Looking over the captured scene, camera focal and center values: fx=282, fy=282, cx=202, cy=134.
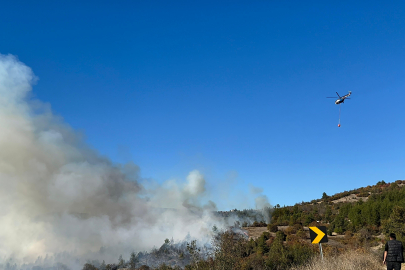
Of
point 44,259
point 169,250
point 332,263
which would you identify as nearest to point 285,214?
point 169,250

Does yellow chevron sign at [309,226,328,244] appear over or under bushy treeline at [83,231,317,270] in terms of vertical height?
over

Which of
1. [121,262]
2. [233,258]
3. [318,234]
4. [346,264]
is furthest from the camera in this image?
[121,262]

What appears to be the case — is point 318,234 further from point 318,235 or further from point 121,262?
point 121,262

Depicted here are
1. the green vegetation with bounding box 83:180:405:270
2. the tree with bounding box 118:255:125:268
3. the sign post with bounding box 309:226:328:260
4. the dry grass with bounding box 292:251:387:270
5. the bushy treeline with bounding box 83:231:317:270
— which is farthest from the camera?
the tree with bounding box 118:255:125:268

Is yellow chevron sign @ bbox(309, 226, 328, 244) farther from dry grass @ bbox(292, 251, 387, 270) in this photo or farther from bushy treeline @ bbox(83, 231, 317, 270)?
bushy treeline @ bbox(83, 231, 317, 270)

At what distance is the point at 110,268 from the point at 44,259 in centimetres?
1039

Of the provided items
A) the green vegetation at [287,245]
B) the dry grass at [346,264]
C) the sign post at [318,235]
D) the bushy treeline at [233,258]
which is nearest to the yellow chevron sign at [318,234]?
the sign post at [318,235]

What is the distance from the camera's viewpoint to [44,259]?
118ft

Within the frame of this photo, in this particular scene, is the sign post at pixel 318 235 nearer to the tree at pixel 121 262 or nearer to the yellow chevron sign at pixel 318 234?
the yellow chevron sign at pixel 318 234

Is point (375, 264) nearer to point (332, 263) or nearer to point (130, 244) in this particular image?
point (332, 263)

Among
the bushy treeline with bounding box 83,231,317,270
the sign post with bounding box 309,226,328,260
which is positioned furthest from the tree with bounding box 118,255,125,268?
the sign post with bounding box 309,226,328,260

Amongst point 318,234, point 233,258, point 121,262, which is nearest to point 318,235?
point 318,234

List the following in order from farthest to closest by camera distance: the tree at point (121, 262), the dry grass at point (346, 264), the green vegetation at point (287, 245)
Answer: the tree at point (121, 262) → the green vegetation at point (287, 245) → the dry grass at point (346, 264)

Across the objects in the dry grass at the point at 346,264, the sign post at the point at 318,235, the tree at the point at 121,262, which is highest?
the sign post at the point at 318,235
